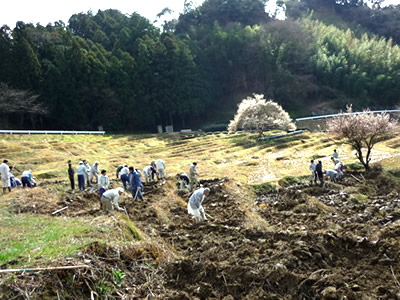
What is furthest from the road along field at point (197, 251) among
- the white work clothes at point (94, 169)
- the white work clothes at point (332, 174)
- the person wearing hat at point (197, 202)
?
the white work clothes at point (332, 174)

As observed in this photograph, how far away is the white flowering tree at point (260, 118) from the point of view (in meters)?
42.3

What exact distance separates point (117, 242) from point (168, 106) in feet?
155

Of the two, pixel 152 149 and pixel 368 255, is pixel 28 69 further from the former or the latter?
A: pixel 368 255

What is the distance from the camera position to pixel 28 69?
44375mm

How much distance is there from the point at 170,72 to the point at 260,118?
1899 centimetres

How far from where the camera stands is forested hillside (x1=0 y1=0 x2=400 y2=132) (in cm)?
4547

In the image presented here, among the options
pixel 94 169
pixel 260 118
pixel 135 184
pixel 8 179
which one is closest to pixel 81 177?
pixel 94 169

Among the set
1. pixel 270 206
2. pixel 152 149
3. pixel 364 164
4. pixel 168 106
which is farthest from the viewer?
pixel 168 106

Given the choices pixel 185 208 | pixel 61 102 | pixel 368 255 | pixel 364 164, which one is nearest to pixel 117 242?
pixel 368 255

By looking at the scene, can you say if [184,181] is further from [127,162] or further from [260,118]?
[260,118]

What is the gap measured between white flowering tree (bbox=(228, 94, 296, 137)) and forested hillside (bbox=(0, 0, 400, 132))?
505 inches

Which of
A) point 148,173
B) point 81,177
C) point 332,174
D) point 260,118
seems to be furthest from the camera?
point 260,118

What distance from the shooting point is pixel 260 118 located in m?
42.7

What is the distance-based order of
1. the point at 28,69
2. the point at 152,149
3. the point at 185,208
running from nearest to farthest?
the point at 185,208, the point at 152,149, the point at 28,69
